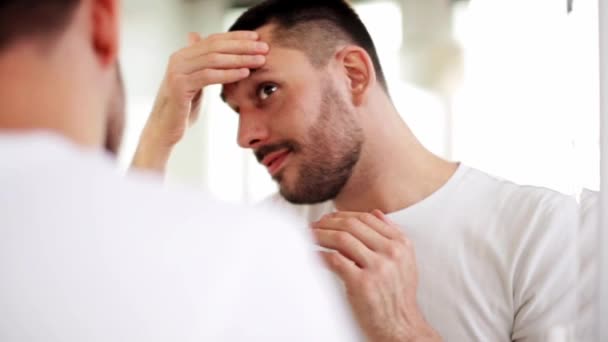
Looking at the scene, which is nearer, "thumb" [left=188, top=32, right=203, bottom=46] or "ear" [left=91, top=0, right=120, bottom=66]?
"ear" [left=91, top=0, right=120, bottom=66]

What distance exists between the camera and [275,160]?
1.08 metres

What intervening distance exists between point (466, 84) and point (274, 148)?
0.97 feet

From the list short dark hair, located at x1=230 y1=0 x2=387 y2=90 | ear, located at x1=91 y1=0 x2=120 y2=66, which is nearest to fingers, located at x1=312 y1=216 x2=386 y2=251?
short dark hair, located at x1=230 y1=0 x2=387 y2=90

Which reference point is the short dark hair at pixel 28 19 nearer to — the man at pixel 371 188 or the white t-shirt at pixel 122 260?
the white t-shirt at pixel 122 260

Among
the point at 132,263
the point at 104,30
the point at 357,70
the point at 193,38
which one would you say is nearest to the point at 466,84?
the point at 357,70

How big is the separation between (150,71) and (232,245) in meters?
0.55

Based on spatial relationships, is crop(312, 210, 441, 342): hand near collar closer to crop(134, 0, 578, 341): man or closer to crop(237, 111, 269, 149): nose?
crop(134, 0, 578, 341): man

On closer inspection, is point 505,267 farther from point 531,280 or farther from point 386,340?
point 386,340

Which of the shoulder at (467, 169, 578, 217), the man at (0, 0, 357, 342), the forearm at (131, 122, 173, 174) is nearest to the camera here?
the man at (0, 0, 357, 342)

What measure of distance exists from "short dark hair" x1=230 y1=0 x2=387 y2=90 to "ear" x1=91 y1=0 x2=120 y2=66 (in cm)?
25

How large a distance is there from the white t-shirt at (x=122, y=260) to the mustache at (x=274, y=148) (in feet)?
1.70

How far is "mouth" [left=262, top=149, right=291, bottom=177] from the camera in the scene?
1.08m

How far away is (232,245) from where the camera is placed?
54 centimetres

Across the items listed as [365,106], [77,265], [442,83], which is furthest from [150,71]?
[77,265]
